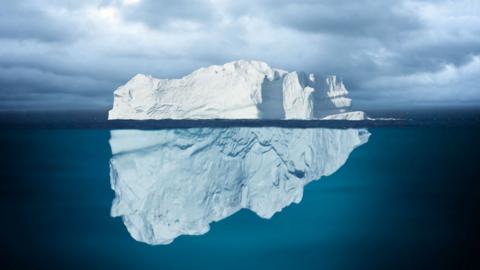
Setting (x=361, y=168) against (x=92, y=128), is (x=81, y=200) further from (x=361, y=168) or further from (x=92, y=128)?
(x=361, y=168)

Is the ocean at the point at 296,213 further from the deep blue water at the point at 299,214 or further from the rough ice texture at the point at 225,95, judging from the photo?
the rough ice texture at the point at 225,95

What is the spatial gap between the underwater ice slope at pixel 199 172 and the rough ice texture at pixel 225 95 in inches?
44.0

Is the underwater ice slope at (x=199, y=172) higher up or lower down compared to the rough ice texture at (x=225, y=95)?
lower down

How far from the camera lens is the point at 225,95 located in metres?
13.5

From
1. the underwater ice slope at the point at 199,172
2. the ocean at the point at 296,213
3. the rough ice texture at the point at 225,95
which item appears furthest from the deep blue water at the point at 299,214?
the underwater ice slope at the point at 199,172

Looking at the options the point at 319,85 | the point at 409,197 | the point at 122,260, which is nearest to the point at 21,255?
the point at 122,260

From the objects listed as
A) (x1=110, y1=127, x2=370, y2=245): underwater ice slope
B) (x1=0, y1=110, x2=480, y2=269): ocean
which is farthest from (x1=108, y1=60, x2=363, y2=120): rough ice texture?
(x1=0, y1=110, x2=480, y2=269): ocean

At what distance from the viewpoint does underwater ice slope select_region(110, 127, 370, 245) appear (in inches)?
477

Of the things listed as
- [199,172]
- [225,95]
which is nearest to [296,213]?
[225,95]

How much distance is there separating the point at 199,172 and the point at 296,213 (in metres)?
12.0

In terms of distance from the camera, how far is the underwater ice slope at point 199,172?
12.1 metres

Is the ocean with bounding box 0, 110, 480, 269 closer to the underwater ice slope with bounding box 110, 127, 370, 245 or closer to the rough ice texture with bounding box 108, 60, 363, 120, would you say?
the rough ice texture with bounding box 108, 60, 363, 120

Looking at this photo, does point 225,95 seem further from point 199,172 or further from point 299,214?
point 299,214

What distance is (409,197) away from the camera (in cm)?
1944
